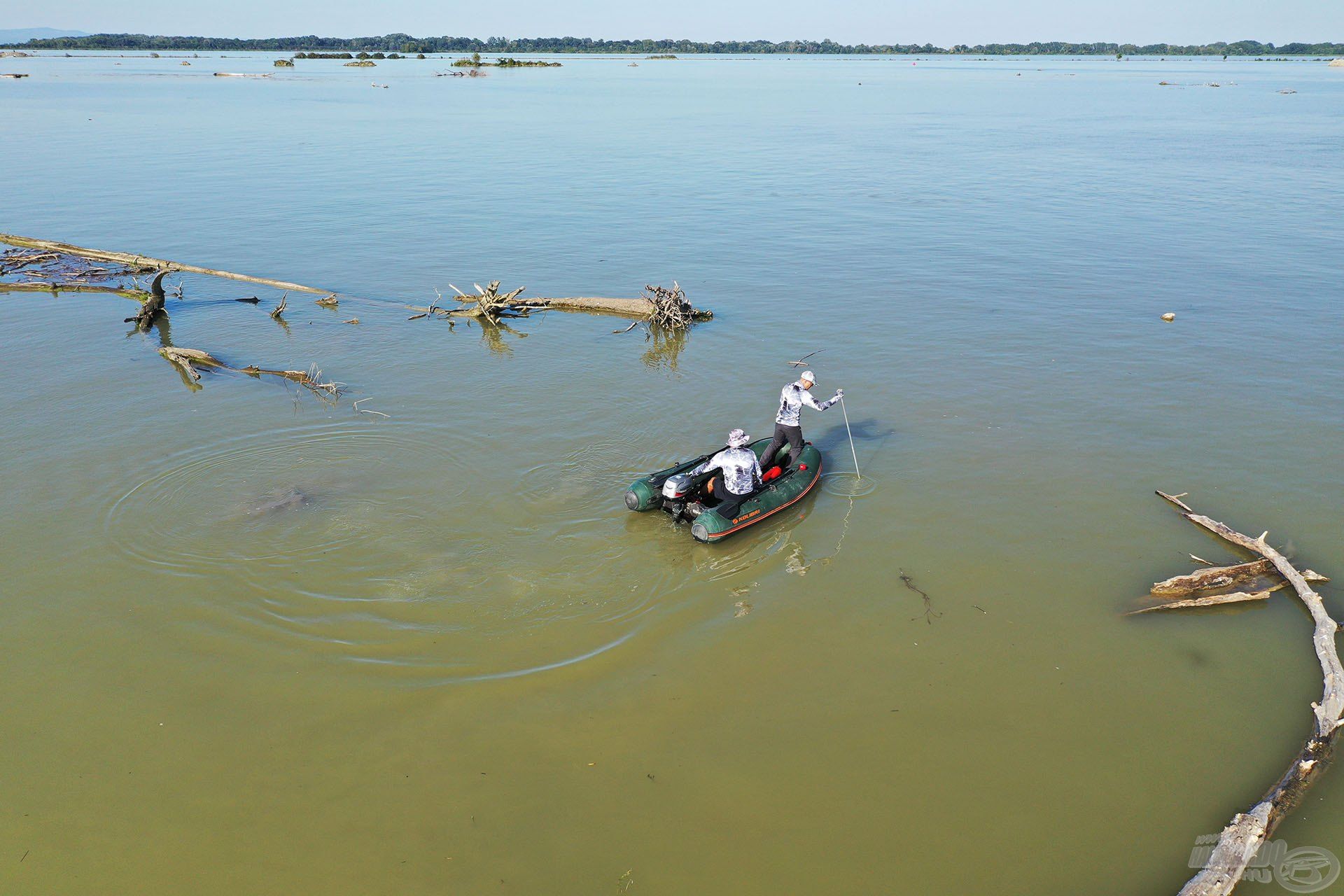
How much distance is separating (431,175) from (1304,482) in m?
37.3

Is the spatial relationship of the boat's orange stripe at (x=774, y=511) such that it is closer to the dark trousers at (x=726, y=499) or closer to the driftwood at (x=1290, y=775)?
the dark trousers at (x=726, y=499)

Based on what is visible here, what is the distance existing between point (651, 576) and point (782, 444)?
3.75 m

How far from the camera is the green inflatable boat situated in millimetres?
12297

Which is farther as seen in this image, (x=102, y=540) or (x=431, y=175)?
(x=431, y=175)

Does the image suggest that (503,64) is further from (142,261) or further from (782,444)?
(782,444)

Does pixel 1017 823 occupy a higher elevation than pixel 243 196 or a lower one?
lower

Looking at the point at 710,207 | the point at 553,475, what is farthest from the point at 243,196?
the point at 553,475

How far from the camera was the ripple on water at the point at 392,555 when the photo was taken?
33.9 feet

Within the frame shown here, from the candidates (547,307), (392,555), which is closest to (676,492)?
(392,555)

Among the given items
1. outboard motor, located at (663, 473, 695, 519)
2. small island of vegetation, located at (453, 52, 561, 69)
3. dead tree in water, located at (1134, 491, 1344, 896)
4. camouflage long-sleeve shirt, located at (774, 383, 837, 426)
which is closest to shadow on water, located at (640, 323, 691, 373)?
camouflage long-sleeve shirt, located at (774, 383, 837, 426)

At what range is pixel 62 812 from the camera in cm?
808

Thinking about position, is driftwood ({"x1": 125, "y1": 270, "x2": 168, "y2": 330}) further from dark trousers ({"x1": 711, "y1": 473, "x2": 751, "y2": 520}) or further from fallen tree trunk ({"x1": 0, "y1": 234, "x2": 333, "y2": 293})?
dark trousers ({"x1": 711, "y1": 473, "x2": 751, "y2": 520})

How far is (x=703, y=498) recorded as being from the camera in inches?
512

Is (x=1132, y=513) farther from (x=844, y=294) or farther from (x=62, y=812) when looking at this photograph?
(x=62, y=812)
